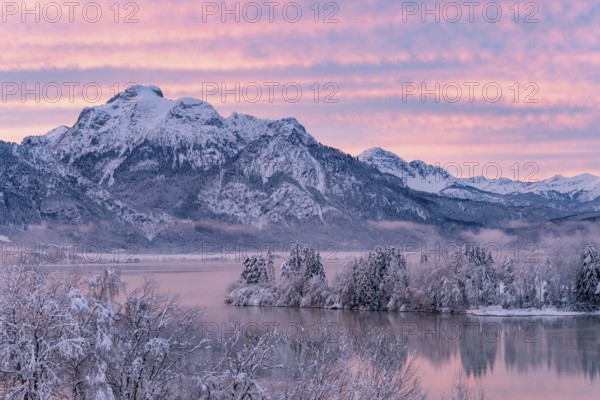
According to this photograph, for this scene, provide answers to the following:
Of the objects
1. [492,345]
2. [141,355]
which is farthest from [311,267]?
[141,355]

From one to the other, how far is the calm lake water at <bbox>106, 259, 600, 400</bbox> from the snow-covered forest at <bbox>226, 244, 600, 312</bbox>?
533cm

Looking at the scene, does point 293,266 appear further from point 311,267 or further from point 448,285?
point 448,285

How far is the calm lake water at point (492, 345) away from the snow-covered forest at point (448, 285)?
210 inches

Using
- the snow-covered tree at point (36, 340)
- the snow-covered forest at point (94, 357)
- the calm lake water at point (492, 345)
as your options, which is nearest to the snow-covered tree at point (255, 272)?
the calm lake water at point (492, 345)

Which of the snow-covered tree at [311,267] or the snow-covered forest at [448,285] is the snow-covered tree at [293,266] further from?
the snow-covered forest at [448,285]

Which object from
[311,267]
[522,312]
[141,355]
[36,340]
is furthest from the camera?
[311,267]

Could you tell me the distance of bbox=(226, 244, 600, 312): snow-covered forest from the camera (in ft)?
356

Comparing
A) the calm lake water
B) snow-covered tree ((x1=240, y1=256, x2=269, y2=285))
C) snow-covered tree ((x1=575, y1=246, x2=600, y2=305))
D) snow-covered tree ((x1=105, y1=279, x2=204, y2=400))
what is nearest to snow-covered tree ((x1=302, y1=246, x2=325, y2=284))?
snow-covered tree ((x1=240, y1=256, x2=269, y2=285))

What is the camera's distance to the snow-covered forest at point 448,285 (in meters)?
109

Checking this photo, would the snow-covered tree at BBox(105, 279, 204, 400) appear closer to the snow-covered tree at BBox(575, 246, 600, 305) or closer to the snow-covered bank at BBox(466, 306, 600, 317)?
the snow-covered bank at BBox(466, 306, 600, 317)

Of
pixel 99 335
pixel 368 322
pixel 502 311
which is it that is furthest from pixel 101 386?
pixel 502 311

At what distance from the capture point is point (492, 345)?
76.4 meters

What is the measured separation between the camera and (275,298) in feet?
395

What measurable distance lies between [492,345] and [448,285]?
3242cm
